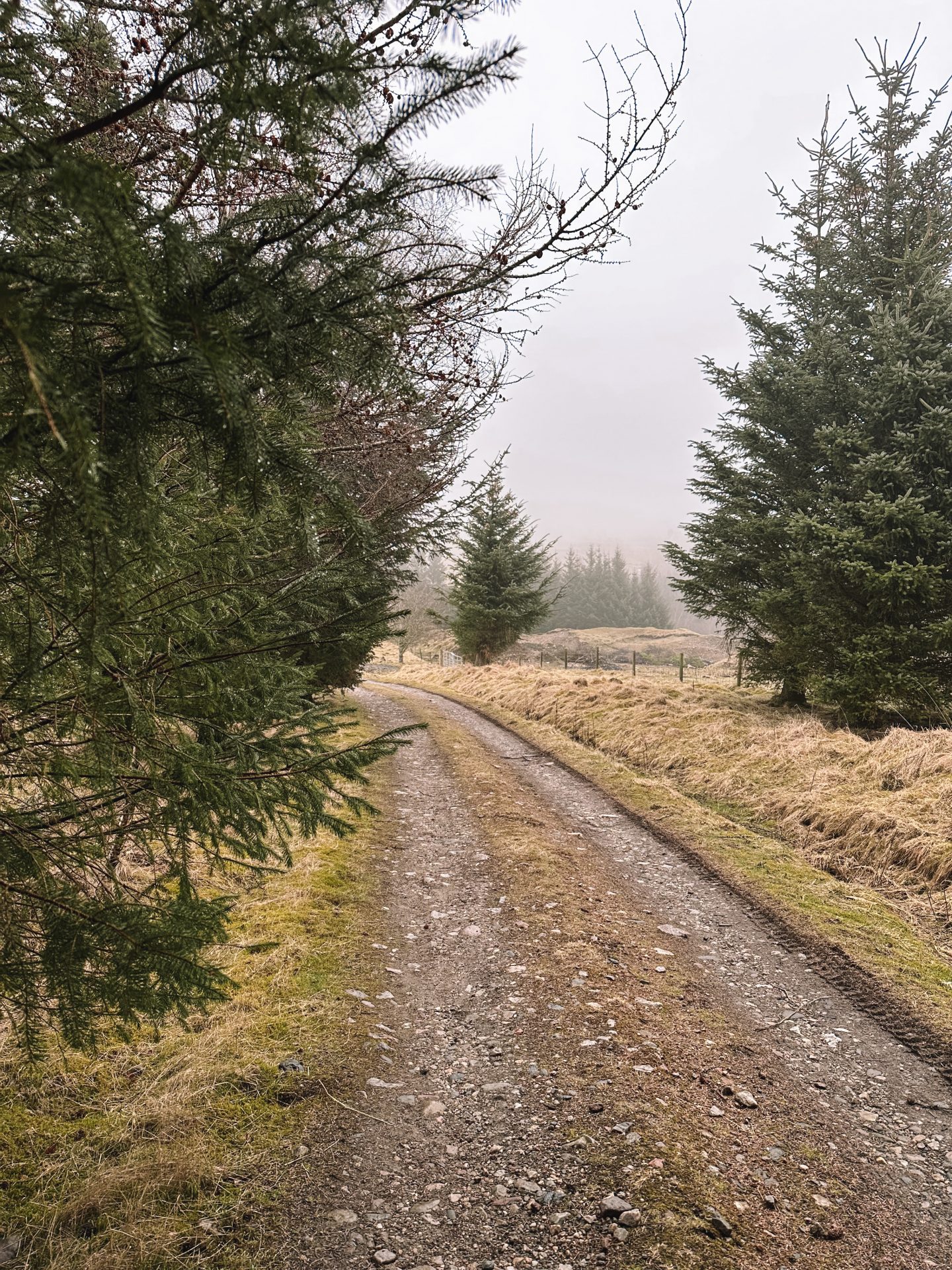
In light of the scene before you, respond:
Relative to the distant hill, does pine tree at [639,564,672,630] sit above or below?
above

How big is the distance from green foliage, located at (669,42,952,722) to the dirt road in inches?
267

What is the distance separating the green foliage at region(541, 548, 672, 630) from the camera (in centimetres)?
7288

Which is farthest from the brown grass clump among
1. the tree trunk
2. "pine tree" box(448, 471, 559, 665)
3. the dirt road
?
"pine tree" box(448, 471, 559, 665)

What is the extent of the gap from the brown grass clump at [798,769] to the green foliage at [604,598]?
53177mm

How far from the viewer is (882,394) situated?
35.5 ft

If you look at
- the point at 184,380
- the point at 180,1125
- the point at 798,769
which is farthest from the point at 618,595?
the point at 184,380

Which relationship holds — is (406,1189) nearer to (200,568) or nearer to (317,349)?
(200,568)

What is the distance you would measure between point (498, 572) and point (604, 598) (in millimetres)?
52778

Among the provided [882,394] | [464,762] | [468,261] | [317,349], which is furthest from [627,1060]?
[882,394]

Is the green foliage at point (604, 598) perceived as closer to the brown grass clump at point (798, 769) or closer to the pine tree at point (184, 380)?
the brown grass clump at point (798, 769)

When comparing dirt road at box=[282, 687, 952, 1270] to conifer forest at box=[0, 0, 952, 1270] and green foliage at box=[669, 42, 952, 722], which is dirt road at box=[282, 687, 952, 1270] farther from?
green foliage at box=[669, 42, 952, 722]

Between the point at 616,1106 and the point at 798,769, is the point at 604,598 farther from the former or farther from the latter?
the point at 616,1106

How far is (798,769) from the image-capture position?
8.54 meters

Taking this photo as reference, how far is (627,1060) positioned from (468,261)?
4.22 metres
